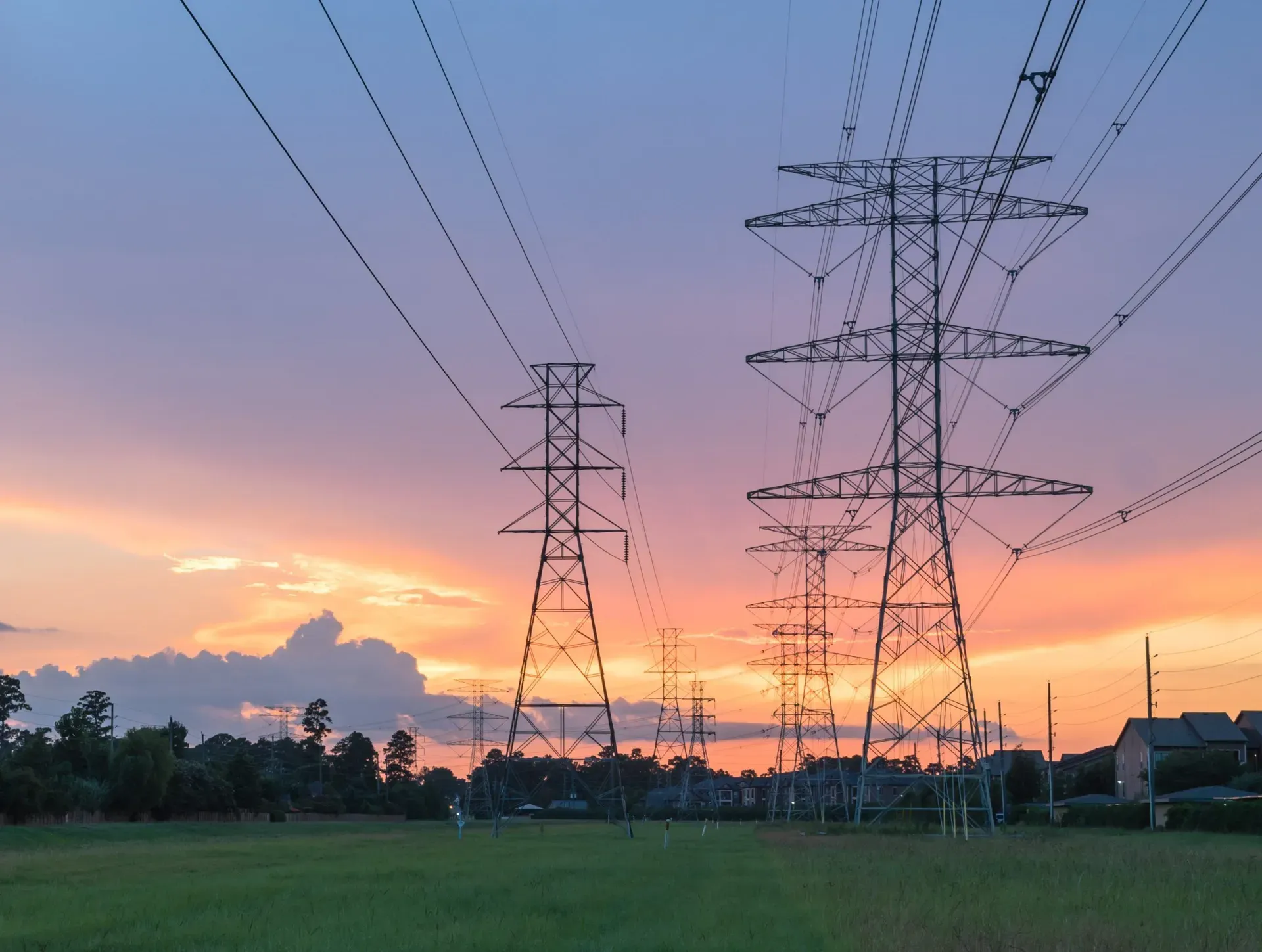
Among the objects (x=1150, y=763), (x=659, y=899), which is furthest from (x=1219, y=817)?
(x=659, y=899)

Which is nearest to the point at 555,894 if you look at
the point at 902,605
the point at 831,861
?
the point at 831,861

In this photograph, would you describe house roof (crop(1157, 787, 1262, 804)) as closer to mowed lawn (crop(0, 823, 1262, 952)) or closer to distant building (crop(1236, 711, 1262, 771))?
distant building (crop(1236, 711, 1262, 771))

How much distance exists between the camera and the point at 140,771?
97.0m

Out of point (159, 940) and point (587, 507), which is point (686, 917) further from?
point (587, 507)

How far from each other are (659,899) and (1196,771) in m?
106

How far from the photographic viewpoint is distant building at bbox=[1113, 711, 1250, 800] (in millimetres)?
140125

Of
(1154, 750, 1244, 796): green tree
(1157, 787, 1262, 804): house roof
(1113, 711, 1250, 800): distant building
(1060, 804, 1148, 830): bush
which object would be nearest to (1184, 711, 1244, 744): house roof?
(1113, 711, 1250, 800): distant building

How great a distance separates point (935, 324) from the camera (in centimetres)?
4859

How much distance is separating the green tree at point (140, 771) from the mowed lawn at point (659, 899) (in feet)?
155

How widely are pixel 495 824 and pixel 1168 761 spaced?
80089mm

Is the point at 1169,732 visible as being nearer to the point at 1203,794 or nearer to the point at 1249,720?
the point at 1249,720

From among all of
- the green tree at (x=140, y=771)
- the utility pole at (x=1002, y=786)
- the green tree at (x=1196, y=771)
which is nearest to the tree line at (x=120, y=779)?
the green tree at (x=140, y=771)

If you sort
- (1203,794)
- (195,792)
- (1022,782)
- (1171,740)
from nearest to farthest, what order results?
(195,792) → (1203,794) → (1022,782) → (1171,740)

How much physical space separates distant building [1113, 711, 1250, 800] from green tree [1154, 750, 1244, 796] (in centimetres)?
1512
